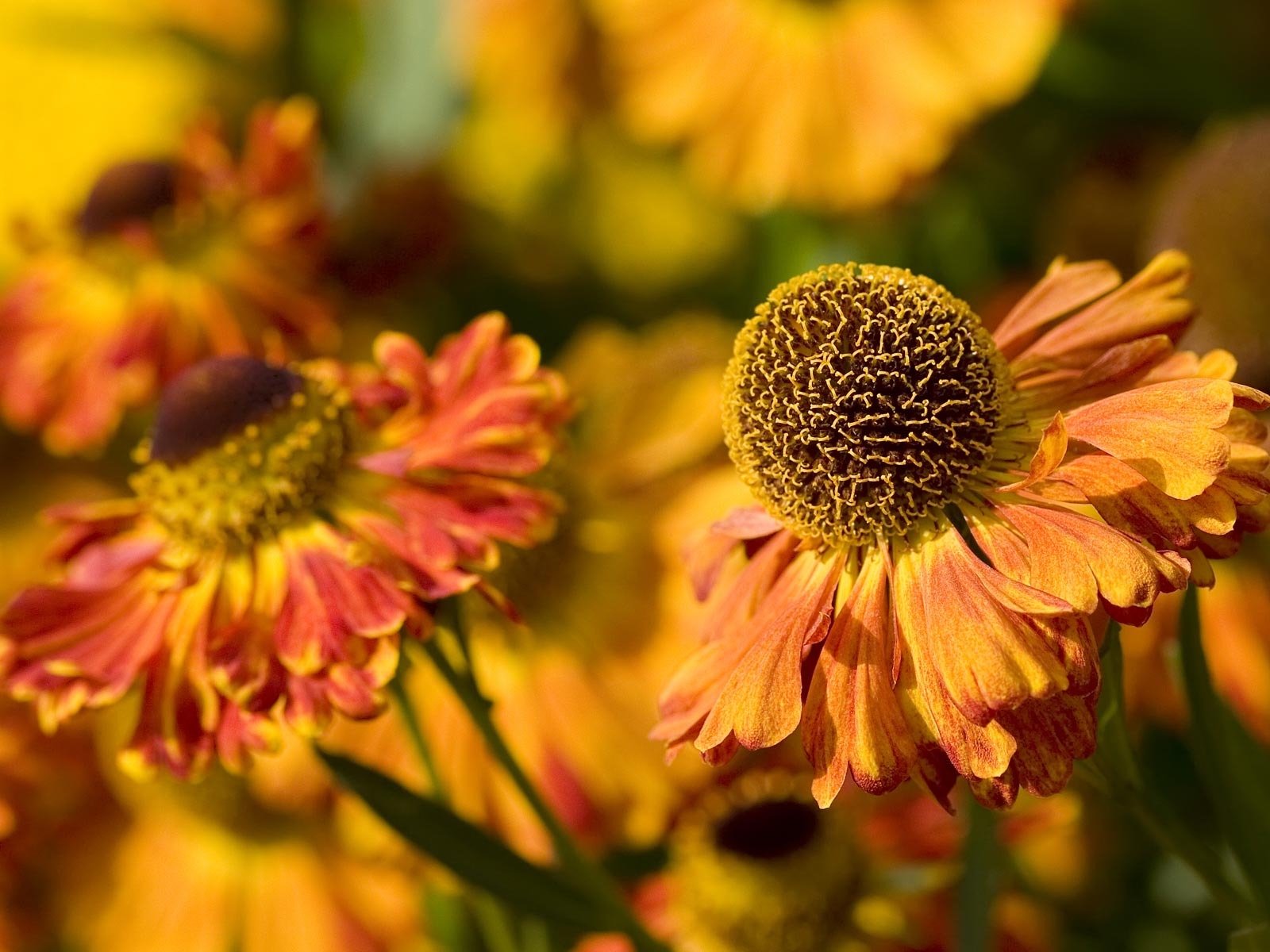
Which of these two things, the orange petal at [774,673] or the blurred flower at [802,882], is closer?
the orange petal at [774,673]

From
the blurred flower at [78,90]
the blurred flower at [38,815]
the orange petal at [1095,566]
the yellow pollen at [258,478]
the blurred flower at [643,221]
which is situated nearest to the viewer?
the orange petal at [1095,566]

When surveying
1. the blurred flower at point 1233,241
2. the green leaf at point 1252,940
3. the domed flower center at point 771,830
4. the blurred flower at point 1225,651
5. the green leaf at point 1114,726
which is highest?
the green leaf at point 1114,726

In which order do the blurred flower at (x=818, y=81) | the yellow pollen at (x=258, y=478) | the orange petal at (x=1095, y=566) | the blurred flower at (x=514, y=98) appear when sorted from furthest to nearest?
the blurred flower at (x=514, y=98)
the blurred flower at (x=818, y=81)
the yellow pollen at (x=258, y=478)
the orange petal at (x=1095, y=566)

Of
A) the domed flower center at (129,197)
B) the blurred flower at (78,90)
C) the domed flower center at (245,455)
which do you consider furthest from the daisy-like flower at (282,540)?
the blurred flower at (78,90)

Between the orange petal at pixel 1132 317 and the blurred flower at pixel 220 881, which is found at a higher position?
the orange petal at pixel 1132 317

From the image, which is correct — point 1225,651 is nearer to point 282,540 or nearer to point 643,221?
point 282,540

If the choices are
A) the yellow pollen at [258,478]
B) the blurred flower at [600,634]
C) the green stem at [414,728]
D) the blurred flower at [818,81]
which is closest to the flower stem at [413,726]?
the green stem at [414,728]

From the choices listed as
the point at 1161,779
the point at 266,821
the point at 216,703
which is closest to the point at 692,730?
the point at 216,703

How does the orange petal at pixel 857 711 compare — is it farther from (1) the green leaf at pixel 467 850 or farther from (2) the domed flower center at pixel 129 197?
(2) the domed flower center at pixel 129 197
